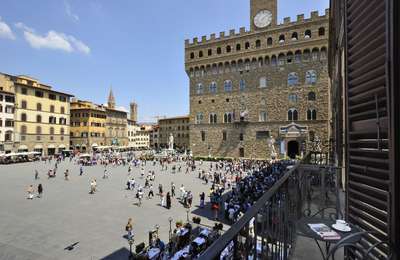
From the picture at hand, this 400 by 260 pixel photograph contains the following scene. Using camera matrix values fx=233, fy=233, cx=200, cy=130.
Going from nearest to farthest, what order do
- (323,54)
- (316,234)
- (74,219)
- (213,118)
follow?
(316,234)
(74,219)
(323,54)
(213,118)

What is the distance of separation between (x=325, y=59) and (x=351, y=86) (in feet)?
113

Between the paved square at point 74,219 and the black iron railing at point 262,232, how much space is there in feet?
26.6

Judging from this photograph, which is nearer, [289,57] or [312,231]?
[312,231]

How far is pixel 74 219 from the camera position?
1207 centimetres

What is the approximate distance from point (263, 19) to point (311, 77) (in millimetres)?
11927

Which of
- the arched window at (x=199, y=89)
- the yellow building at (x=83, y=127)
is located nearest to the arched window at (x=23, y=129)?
the yellow building at (x=83, y=127)

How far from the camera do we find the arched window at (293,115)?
34.3 metres

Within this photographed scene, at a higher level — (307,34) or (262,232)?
(307,34)

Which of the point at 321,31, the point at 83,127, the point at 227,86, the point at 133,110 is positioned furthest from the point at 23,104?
the point at 133,110

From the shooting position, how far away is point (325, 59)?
104 ft

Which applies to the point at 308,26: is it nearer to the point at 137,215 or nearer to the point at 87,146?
the point at 137,215

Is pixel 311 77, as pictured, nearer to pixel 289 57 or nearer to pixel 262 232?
pixel 289 57

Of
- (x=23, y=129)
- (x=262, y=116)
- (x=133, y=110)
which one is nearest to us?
(x=262, y=116)

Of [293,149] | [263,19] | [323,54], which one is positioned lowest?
[293,149]
